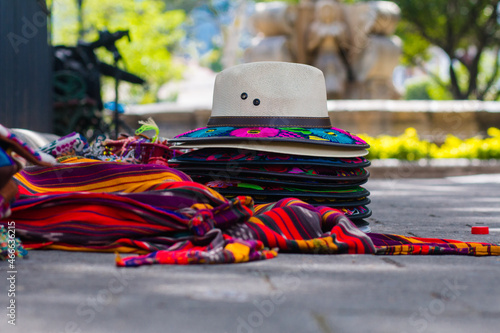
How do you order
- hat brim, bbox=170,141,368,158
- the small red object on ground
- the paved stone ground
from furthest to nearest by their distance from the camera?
the small red object on ground < hat brim, bbox=170,141,368,158 < the paved stone ground

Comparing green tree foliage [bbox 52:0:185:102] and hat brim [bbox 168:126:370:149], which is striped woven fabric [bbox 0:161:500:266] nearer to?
hat brim [bbox 168:126:370:149]

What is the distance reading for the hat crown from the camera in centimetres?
346

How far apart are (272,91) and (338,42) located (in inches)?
355

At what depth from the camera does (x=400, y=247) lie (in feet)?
8.94

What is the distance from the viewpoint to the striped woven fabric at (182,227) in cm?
254

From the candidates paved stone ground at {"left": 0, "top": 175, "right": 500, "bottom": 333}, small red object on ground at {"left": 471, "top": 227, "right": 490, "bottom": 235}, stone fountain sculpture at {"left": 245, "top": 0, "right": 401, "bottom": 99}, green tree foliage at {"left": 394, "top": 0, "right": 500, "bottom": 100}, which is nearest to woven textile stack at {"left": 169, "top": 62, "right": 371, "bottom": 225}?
small red object on ground at {"left": 471, "top": 227, "right": 490, "bottom": 235}

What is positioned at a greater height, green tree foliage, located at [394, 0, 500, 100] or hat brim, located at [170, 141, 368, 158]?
green tree foliage, located at [394, 0, 500, 100]

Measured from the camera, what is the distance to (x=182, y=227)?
2.61 metres

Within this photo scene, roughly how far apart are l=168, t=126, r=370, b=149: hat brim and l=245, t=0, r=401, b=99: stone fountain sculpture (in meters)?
8.57

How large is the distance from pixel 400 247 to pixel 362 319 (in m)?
1.10

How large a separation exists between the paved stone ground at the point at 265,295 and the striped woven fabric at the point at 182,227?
A: 3.6 inches

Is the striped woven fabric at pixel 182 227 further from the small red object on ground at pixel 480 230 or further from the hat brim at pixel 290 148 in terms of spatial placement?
the small red object on ground at pixel 480 230

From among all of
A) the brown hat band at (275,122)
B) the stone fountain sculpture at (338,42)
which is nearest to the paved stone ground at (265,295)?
the brown hat band at (275,122)

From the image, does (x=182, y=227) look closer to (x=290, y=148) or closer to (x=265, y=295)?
(x=265, y=295)
